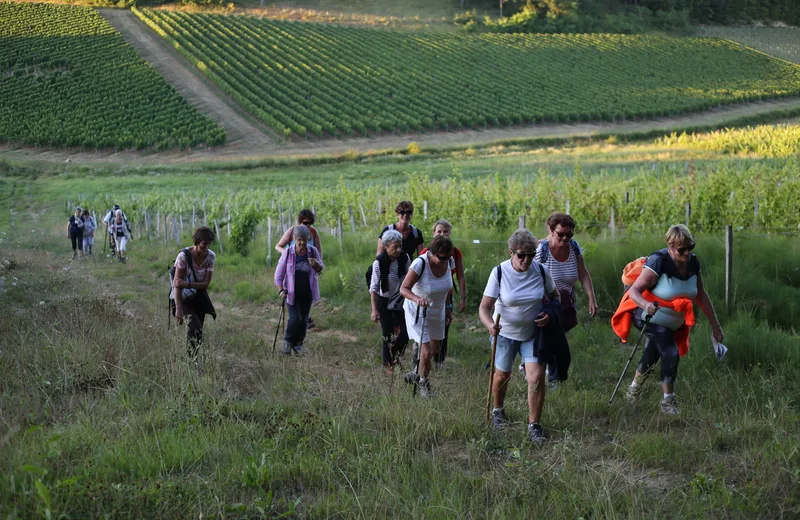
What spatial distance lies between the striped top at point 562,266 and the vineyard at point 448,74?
47.5 metres

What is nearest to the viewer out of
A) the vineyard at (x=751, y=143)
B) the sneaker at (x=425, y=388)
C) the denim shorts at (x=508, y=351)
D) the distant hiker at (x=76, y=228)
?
the denim shorts at (x=508, y=351)

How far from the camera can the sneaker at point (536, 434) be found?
5668 millimetres

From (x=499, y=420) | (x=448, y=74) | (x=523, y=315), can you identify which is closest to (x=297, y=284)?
(x=499, y=420)

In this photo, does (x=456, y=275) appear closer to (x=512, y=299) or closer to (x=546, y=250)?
(x=546, y=250)

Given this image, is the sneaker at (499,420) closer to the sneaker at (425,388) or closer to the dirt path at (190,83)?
the sneaker at (425,388)

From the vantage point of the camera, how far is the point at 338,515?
4.49 metres

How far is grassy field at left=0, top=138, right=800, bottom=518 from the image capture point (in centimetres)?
448

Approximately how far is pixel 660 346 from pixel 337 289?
7496 millimetres

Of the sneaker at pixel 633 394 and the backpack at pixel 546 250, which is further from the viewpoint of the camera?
the backpack at pixel 546 250

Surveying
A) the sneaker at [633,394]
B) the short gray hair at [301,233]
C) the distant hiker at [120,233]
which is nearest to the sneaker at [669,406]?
the sneaker at [633,394]

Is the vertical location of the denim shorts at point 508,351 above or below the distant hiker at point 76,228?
above

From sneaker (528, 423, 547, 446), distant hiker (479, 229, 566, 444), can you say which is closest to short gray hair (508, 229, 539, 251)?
distant hiker (479, 229, 566, 444)

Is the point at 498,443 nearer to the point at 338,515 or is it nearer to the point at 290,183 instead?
the point at 338,515

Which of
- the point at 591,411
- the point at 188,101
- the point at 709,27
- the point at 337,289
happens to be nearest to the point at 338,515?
the point at 591,411
